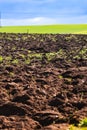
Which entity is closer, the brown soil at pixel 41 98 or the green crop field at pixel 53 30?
the brown soil at pixel 41 98

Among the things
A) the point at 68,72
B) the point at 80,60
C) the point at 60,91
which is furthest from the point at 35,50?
the point at 60,91

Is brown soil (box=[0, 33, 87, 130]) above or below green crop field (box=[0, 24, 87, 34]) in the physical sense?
above

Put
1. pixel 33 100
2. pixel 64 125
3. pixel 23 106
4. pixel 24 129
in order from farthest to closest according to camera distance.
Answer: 1. pixel 33 100
2. pixel 23 106
3. pixel 64 125
4. pixel 24 129

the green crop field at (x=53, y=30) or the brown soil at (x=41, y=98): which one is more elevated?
the brown soil at (x=41, y=98)

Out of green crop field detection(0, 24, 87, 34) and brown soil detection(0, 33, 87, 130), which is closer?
brown soil detection(0, 33, 87, 130)

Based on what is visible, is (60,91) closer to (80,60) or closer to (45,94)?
(45,94)

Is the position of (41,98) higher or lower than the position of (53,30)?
higher

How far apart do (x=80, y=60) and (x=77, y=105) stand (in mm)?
Answer: 15627

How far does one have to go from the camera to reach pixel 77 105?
1675 centimetres

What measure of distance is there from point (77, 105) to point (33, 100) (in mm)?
1746

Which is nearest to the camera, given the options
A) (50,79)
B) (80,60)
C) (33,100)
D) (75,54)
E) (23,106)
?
(23,106)

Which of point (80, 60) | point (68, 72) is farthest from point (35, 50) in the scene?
point (68, 72)

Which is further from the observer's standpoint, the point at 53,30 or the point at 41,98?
the point at 53,30

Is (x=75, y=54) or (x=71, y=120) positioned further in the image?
(x=75, y=54)
